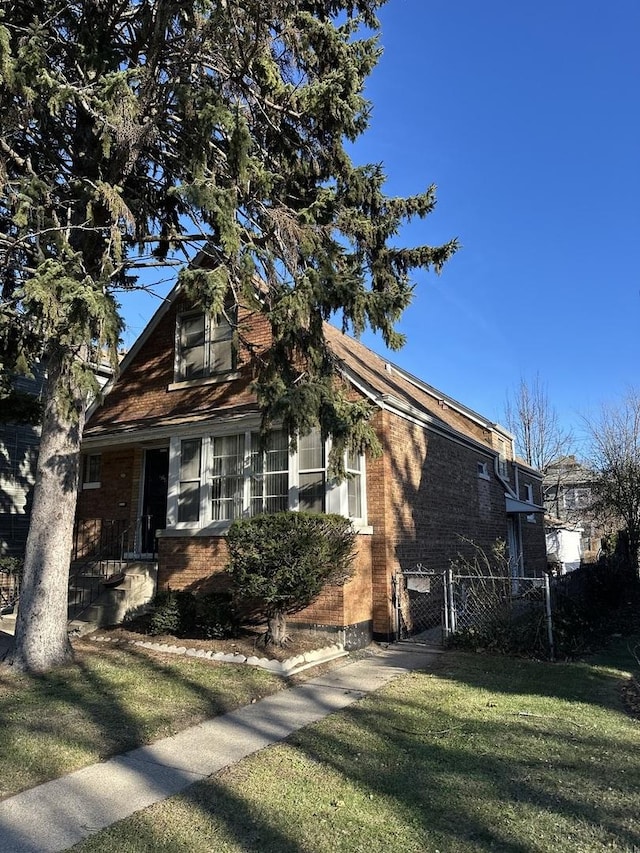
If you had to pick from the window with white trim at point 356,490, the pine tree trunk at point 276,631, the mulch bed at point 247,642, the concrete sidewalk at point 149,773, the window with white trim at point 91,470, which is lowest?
the concrete sidewalk at point 149,773

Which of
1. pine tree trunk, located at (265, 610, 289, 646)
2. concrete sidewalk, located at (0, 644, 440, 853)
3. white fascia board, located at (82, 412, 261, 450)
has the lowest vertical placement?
concrete sidewalk, located at (0, 644, 440, 853)

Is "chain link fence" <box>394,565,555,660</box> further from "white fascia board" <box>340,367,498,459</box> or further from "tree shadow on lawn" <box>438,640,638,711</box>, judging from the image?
"white fascia board" <box>340,367,498,459</box>

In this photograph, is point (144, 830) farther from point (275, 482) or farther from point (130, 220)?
point (275, 482)

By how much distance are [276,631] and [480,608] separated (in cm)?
328

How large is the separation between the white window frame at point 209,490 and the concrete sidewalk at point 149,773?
3.45 m

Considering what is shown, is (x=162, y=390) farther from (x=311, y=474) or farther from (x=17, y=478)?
(x=17, y=478)

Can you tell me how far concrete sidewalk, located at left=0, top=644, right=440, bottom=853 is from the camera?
12.6 ft

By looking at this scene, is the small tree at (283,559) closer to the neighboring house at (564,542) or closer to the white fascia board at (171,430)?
the white fascia board at (171,430)

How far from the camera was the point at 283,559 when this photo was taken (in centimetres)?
874

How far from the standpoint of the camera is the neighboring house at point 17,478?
646 inches

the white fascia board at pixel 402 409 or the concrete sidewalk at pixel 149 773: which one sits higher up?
the white fascia board at pixel 402 409

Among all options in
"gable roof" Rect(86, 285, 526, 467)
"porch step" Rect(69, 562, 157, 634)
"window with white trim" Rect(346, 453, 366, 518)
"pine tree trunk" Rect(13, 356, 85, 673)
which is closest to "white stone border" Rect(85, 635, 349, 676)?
"porch step" Rect(69, 562, 157, 634)

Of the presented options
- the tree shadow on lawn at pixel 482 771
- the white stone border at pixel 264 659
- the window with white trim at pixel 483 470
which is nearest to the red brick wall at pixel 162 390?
the white stone border at pixel 264 659

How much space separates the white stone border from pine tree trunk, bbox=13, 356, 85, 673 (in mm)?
1455
